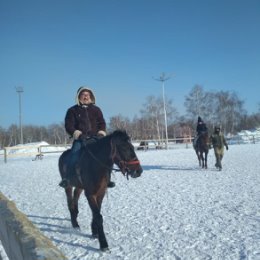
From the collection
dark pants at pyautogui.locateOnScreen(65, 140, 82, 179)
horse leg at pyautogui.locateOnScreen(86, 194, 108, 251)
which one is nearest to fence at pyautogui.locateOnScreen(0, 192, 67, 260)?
horse leg at pyautogui.locateOnScreen(86, 194, 108, 251)

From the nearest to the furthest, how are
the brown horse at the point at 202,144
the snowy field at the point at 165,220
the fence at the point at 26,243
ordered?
the fence at the point at 26,243 → the snowy field at the point at 165,220 → the brown horse at the point at 202,144

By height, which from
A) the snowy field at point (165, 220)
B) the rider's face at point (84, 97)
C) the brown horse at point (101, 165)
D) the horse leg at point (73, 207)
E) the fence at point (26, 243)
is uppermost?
the rider's face at point (84, 97)

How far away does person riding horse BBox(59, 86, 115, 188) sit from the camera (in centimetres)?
602

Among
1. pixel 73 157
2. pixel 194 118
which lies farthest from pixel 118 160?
pixel 194 118

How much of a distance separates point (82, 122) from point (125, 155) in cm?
154

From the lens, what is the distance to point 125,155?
506cm

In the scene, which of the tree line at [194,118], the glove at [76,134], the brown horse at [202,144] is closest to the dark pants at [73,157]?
the glove at [76,134]

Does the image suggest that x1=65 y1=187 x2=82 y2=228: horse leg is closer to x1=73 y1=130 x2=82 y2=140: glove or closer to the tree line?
x1=73 y1=130 x2=82 y2=140: glove

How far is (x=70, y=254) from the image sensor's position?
196 inches

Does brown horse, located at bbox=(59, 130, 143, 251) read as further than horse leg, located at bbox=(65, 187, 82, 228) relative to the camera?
No

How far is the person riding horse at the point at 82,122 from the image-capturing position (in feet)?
19.7

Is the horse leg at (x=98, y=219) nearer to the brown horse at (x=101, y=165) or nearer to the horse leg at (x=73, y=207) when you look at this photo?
the brown horse at (x=101, y=165)

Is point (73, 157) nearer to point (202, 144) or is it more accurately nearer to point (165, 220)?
point (165, 220)

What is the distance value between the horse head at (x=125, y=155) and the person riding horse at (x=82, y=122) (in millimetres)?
889
